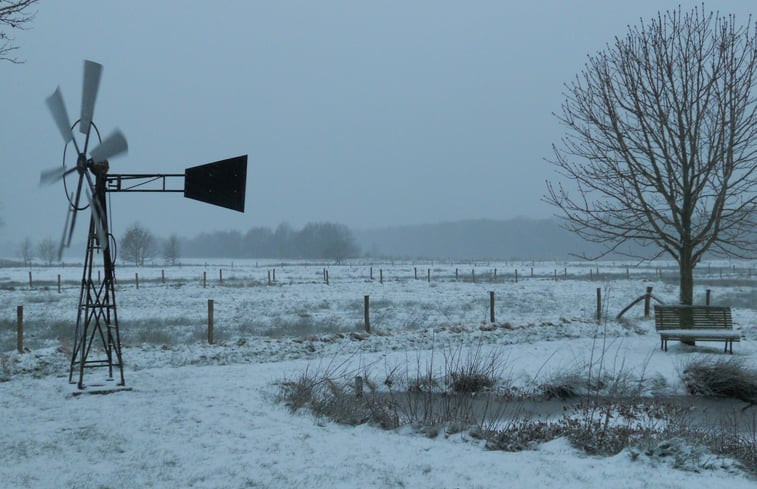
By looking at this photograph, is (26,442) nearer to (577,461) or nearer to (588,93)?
(577,461)

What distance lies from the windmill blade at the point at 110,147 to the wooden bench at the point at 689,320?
11070 mm

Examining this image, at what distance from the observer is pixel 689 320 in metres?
12.9

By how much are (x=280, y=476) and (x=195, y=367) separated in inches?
260

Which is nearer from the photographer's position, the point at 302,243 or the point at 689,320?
the point at 689,320

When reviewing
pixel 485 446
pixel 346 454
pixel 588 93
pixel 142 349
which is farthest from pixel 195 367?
pixel 588 93

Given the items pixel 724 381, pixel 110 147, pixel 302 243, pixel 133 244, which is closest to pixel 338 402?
pixel 110 147

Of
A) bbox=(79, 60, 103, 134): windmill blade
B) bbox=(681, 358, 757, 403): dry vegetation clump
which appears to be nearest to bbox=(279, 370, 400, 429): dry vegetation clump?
bbox=(79, 60, 103, 134): windmill blade

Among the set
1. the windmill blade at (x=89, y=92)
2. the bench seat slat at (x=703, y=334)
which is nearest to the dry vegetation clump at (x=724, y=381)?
the bench seat slat at (x=703, y=334)

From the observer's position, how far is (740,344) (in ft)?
43.5

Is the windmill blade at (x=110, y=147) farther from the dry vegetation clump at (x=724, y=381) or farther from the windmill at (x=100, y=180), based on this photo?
the dry vegetation clump at (x=724, y=381)

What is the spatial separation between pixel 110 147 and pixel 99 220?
1.23m

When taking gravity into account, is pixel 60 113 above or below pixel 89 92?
below

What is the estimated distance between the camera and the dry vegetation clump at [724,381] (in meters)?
9.79

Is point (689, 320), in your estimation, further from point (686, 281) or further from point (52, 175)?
point (52, 175)
